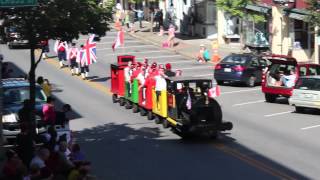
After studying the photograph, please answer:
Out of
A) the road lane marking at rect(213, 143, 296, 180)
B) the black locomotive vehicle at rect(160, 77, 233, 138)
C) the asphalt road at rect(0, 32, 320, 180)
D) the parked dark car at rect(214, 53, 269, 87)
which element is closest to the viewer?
the road lane marking at rect(213, 143, 296, 180)

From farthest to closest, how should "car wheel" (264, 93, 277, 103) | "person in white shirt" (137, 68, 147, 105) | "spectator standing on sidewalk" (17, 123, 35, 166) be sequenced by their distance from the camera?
"car wheel" (264, 93, 277, 103) < "person in white shirt" (137, 68, 147, 105) < "spectator standing on sidewalk" (17, 123, 35, 166)

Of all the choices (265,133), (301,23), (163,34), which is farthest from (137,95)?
(163,34)

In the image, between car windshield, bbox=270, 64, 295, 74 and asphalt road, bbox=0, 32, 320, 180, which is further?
car windshield, bbox=270, 64, 295, 74

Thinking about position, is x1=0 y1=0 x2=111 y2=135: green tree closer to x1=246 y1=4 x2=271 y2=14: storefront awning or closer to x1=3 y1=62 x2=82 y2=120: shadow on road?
x1=3 y1=62 x2=82 y2=120: shadow on road

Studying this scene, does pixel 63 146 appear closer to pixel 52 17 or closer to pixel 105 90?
pixel 52 17

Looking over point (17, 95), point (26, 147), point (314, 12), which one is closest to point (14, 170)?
point (26, 147)

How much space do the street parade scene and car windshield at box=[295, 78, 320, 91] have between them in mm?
43

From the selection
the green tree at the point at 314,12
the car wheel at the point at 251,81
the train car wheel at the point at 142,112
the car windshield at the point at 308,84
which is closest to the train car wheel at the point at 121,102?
the train car wheel at the point at 142,112

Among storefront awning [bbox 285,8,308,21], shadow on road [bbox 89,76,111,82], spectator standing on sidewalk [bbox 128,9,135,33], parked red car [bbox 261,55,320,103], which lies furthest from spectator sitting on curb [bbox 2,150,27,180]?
spectator standing on sidewalk [bbox 128,9,135,33]

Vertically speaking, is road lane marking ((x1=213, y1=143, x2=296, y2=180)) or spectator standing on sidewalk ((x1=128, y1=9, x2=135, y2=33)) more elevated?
spectator standing on sidewalk ((x1=128, y1=9, x2=135, y2=33))

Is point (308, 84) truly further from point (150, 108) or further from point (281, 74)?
point (150, 108)

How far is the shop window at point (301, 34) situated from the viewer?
4270 centimetres

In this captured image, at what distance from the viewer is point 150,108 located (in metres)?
24.3

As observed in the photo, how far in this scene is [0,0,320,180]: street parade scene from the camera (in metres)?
15.5
